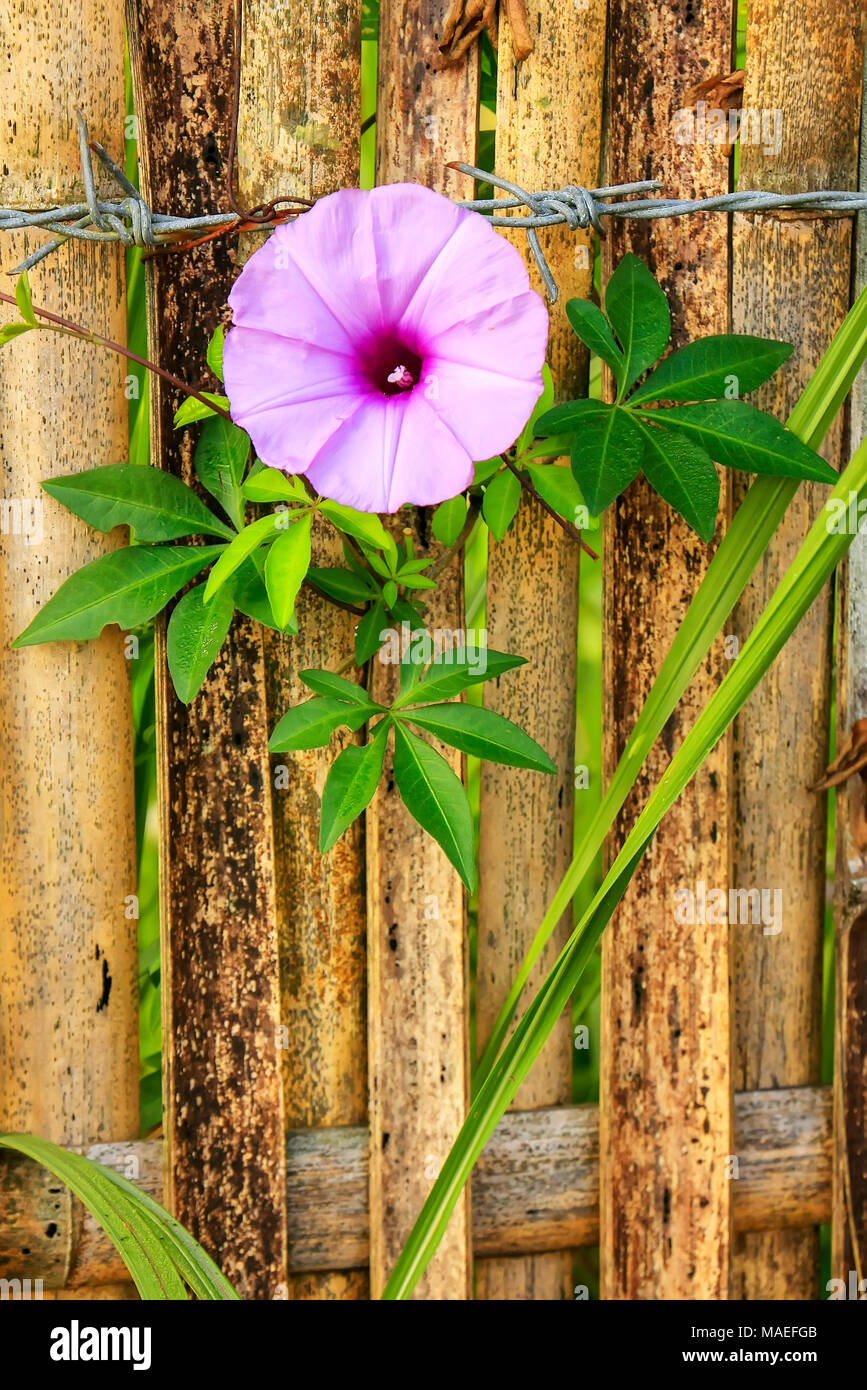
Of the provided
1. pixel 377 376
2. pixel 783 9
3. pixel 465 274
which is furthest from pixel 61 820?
pixel 783 9

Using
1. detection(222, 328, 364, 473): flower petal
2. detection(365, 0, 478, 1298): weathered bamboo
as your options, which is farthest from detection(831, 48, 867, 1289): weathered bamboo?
detection(222, 328, 364, 473): flower petal

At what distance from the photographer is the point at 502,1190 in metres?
1.17

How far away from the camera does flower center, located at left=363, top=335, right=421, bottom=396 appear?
0.89 meters

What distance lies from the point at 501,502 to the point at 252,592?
0.92 ft

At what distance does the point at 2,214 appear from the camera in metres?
1.00

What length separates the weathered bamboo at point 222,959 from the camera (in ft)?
3.61

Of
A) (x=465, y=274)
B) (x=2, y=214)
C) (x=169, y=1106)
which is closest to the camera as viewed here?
(x=465, y=274)

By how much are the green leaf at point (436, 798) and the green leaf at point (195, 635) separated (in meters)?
0.21

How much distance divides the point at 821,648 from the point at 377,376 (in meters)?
0.66

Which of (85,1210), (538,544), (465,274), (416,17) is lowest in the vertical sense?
(85,1210)

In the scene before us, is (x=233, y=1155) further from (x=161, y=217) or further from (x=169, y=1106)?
(x=161, y=217)

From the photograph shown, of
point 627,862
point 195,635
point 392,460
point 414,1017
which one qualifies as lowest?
point 414,1017

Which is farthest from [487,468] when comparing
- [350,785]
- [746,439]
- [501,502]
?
[350,785]

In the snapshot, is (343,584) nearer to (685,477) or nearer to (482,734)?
(482,734)
